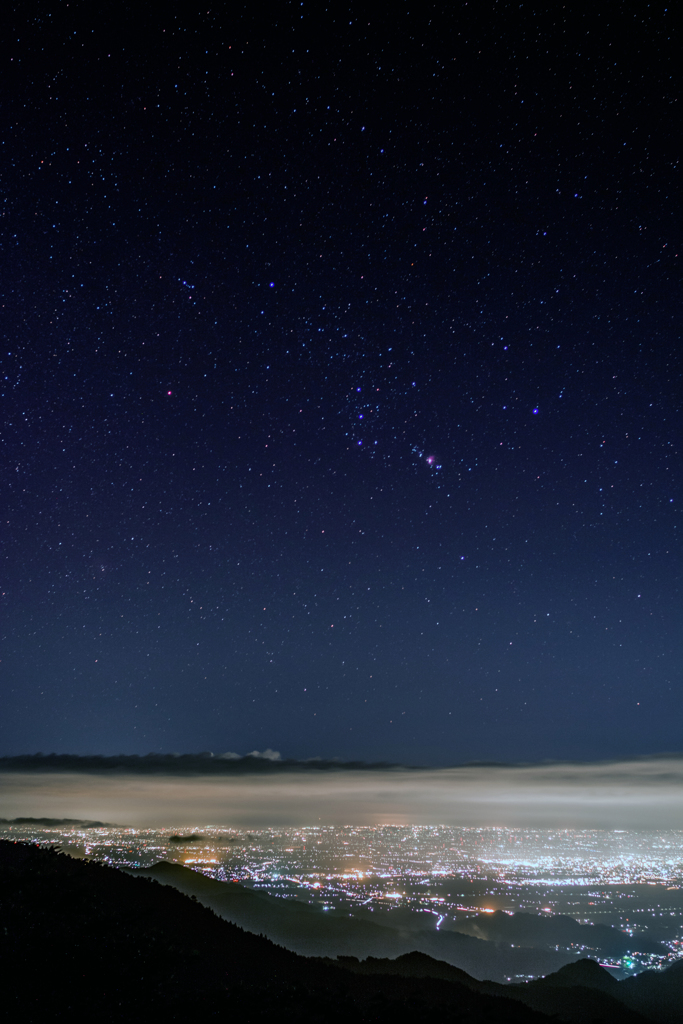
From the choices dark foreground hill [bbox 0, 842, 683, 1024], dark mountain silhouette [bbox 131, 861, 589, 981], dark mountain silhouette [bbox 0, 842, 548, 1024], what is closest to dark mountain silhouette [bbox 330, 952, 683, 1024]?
dark foreground hill [bbox 0, 842, 683, 1024]

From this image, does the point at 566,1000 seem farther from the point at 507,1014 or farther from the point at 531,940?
the point at 531,940

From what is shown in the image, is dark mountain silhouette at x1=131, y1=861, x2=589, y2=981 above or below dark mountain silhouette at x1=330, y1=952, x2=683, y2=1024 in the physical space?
below

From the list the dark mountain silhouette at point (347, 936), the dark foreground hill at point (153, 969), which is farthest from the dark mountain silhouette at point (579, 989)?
the dark mountain silhouette at point (347, 936)

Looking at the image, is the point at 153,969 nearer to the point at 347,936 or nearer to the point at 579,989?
the point at 579,989

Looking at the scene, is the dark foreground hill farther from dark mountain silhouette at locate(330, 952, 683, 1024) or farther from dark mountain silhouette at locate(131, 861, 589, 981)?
dark mountain silhouette at locate(131, 861, 589, 981)

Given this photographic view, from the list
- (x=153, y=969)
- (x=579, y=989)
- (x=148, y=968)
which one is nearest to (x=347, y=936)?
(x=579, y=989)
